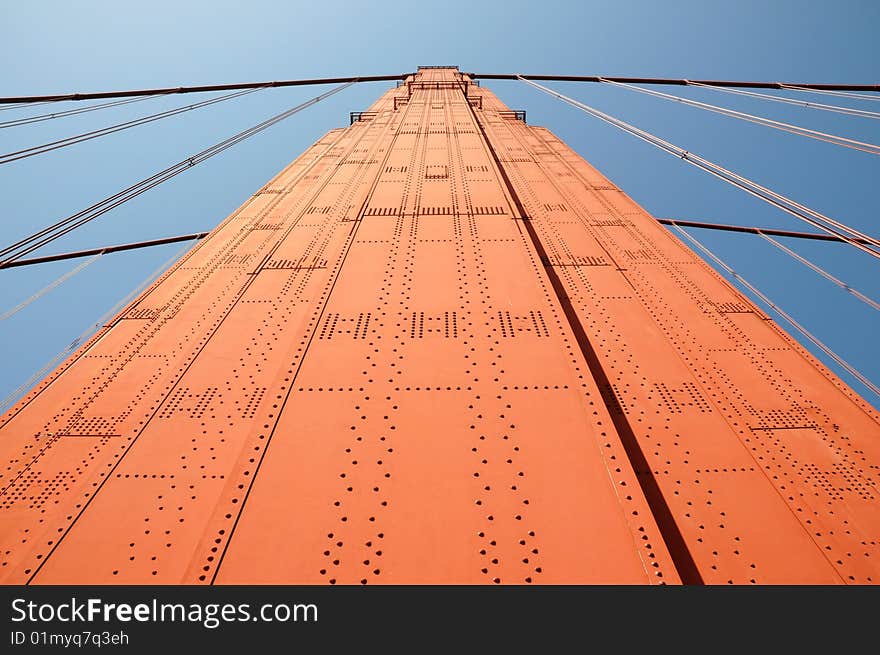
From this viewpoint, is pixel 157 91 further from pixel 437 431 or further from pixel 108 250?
pixel 437 431

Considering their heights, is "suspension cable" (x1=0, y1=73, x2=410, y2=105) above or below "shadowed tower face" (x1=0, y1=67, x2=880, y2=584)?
above

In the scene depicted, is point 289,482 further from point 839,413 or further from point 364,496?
point 839,413

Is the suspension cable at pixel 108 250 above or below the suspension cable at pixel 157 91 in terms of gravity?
below

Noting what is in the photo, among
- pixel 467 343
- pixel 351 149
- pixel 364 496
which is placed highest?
pixel 351 149

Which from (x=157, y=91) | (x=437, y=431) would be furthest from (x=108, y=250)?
(x=437, y=431)

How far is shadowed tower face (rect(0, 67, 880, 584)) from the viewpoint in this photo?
2805 millimetres

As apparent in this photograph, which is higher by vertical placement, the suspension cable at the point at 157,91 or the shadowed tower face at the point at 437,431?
the suspension cable at the point at 157,91

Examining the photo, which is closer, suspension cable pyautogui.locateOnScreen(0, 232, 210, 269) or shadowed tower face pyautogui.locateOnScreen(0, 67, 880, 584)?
shadowed tower face pyautogui.locateOnScreen(0, 67, 880, 584)

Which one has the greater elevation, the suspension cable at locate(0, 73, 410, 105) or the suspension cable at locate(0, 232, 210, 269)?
the suspension cable at locate(0, 73, 410, 105)

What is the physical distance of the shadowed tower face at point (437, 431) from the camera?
2805mm

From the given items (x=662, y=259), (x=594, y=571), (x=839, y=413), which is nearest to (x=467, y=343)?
(x=594, y=571)

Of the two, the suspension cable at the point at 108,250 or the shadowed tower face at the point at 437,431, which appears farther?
the suspension cable at the point at 108,250

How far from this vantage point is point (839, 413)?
4355 mm
